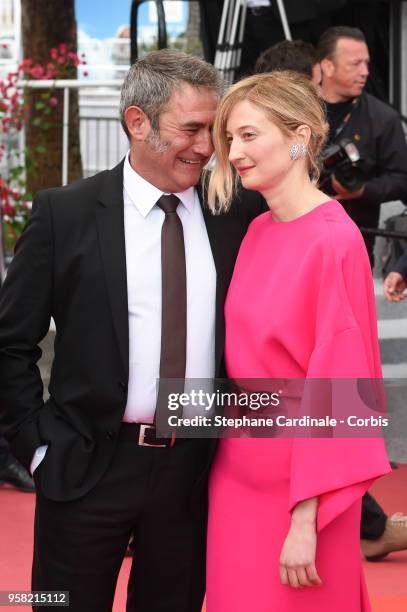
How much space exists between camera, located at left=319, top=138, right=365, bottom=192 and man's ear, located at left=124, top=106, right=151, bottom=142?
91.0 inches

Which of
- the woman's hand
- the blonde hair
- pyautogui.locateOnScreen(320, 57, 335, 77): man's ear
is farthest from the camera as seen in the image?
pyautogui.locateOnScreen(320, 57, 335, 77): man's ear

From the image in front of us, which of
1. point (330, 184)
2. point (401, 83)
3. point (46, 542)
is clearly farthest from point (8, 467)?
point (401, 83)

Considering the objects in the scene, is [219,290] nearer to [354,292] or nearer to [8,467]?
[354,292]

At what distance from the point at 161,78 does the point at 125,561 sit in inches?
98.2

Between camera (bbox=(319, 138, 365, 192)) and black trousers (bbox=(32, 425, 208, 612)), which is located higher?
camera (bbox=(319, 138, 365, 192))

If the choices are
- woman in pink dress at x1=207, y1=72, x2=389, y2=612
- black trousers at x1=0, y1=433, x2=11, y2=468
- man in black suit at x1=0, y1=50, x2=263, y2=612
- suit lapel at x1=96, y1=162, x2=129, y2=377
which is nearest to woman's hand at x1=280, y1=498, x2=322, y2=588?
woman in pink dress at x1=207, y1=72, x2=389, y2=612

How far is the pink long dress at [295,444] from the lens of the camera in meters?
2.58

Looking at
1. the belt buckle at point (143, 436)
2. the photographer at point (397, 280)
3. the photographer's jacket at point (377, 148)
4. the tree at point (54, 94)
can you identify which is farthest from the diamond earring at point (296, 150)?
the tree at point (54, 94)

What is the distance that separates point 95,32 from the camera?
13141 millimetres

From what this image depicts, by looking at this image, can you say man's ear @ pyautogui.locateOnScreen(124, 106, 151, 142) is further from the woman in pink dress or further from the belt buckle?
the belt buckle

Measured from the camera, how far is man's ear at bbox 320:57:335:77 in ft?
18.4

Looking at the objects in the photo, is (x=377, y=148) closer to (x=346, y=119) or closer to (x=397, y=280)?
(x=346, y=119)

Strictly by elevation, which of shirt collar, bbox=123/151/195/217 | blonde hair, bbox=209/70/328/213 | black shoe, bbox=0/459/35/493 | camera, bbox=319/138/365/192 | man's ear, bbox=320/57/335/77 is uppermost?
man's ear, bbox=320/57/335/77

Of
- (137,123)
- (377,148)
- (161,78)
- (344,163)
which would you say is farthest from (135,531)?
(377,148)
